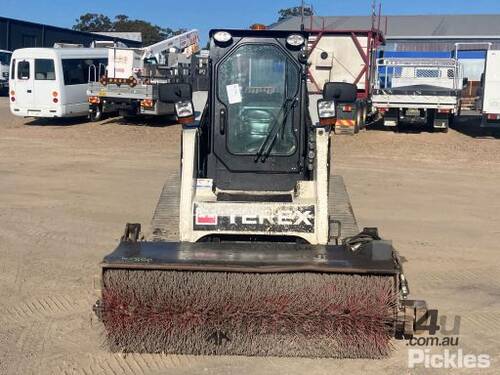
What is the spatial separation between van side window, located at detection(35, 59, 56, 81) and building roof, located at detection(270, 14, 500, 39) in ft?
95.9

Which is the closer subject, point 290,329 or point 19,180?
point 290,329

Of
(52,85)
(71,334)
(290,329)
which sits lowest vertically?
(71,334)

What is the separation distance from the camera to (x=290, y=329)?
4246mm

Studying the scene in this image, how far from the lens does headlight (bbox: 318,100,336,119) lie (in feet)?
17.0

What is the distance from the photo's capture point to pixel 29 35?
45.7m

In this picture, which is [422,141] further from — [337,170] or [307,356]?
[307,356]

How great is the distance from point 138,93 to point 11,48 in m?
26.7

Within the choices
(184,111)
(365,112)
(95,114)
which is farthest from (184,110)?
(95,114)

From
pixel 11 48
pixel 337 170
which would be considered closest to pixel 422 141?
pixel 337 170

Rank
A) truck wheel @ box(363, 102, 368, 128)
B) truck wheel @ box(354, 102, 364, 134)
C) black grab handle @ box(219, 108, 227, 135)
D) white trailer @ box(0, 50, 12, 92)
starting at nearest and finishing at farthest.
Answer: black grab handle @ box(219, 108, 227, 135) < truck wheel @ box(354, 102, 364, 134) < truck wheel @ box(363, 102, 368, 128) < white trailer @ box(0, 50, 12, 92)

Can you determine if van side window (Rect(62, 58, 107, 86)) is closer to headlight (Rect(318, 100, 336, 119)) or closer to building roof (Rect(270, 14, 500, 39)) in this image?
headlight (Rect(318, 100, 336, 119))

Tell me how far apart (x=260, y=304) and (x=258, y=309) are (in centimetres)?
4

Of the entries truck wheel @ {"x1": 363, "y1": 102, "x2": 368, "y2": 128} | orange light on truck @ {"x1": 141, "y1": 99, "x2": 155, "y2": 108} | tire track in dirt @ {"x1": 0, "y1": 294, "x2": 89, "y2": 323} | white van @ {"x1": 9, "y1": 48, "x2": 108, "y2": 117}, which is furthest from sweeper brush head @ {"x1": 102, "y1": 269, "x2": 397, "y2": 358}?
white van @ {"x1": 9, "y1": 48, "x2": 108, "y2": 117}

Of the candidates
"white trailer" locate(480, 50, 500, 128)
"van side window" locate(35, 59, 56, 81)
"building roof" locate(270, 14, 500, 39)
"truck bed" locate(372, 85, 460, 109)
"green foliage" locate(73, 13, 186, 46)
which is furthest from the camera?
"green foliage" locate(73, 13, 186, 46)
